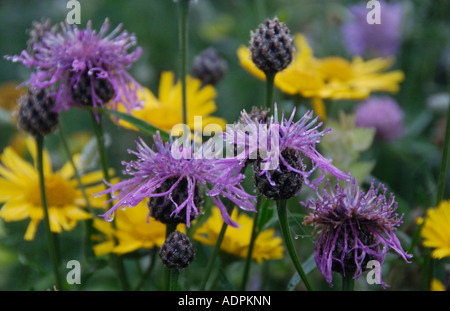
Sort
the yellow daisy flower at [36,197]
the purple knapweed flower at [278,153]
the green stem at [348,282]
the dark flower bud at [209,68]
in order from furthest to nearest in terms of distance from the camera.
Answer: the dark flower bud at [209,68]
the yellow daisy flower at [36,197]
the green stem at [348,282]
the purple knapweed flower at [278,153]

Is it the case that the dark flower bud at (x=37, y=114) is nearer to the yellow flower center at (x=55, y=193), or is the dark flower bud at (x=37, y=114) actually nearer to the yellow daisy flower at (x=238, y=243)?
the yellow flower center at (x=55, y=193)

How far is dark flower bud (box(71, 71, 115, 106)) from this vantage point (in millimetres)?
906

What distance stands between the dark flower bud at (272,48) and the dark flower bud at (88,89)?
0.80ft

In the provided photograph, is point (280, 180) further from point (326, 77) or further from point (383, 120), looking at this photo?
point (383, 120)

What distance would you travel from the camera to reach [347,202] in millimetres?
767

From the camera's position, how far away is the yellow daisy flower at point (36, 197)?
1020 mm

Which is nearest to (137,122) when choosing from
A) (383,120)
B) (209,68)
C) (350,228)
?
(350,228)

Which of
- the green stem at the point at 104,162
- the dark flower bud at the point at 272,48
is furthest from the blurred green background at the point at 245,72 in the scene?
the dark flower bud at the point at 272,48

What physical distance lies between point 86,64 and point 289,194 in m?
0.42

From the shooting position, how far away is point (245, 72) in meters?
1.99

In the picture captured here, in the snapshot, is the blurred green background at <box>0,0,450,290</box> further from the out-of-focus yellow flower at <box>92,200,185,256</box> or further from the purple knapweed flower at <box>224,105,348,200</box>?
the purple knapweed flower at <box>224,105,348,200</box>

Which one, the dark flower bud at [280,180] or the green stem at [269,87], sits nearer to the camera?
the dark flower bud at [280,180]
